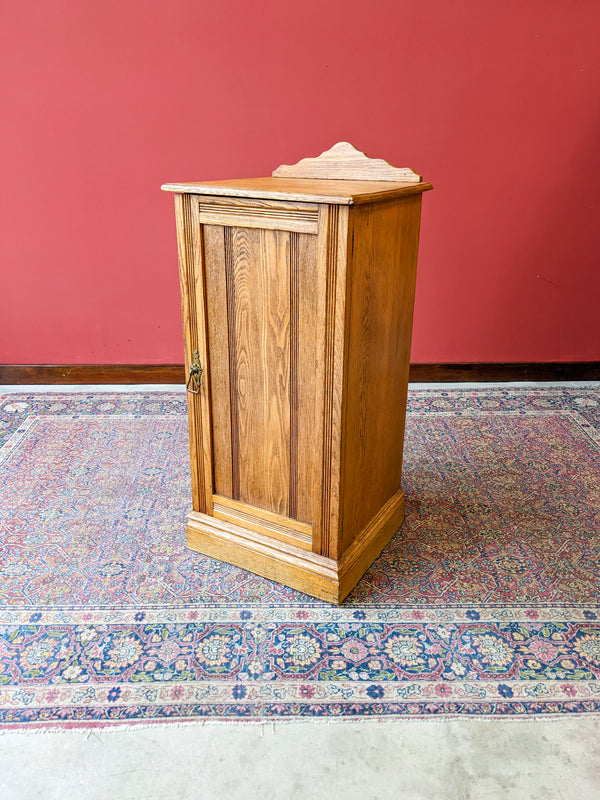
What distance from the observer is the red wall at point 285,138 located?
3193 mm

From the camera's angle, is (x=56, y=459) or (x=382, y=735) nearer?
(x=382, y=735)

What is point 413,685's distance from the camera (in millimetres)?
1720

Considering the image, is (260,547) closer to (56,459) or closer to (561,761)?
(561,761)

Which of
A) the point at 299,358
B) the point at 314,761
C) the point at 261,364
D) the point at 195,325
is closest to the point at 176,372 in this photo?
the point at 195,325

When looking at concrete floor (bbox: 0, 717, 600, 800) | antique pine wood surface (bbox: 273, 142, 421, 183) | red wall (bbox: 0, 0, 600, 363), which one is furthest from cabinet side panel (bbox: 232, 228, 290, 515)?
red wall (bbox: 0, 0, 600, 363)

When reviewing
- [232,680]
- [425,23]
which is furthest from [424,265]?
[232,680]

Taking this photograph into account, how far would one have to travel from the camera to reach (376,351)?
200 centimetres

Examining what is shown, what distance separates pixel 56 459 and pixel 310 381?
1.54 m

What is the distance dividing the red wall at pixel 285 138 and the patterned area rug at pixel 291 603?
35.5 inches

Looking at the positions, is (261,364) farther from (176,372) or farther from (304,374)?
(176,372)

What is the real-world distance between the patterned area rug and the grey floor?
0.16 feet

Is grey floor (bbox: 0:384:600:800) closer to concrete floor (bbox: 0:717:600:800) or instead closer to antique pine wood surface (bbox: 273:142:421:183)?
concrete floor (bbox: 0:717:600:800)

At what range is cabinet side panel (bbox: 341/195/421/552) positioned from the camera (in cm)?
181

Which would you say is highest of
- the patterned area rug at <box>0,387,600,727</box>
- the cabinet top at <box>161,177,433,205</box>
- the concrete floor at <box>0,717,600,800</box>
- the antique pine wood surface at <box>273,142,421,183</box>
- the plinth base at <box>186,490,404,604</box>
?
the antique pine wood surface at <box>273,142,421,183</box>
